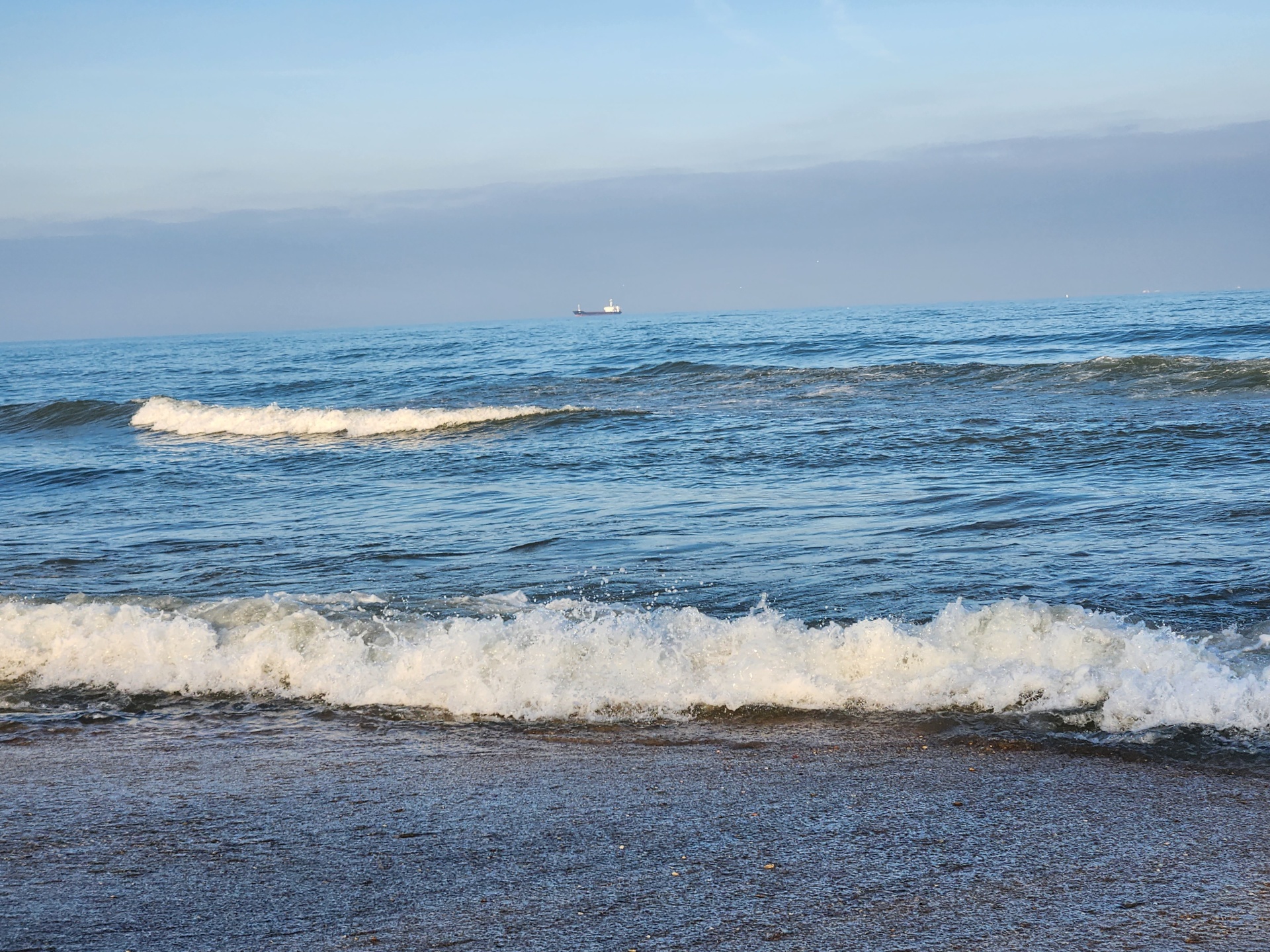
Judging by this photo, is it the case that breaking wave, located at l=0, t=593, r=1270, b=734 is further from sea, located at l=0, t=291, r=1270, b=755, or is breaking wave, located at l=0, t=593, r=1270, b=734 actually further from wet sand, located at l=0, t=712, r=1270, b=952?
wet sand, located at l=0, t=712, r=1270, b=952

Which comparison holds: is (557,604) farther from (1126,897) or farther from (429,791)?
(1126,897)

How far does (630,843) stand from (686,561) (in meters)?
4.32

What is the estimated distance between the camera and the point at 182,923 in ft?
9.64

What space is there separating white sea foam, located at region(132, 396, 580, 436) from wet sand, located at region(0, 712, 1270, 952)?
1437cm

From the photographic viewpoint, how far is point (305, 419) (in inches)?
784

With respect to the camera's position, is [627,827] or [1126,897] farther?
[627,827]

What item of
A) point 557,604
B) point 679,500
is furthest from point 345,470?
point 557,604

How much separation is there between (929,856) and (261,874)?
2108mm

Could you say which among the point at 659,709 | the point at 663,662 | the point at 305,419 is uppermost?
the point at 305,419

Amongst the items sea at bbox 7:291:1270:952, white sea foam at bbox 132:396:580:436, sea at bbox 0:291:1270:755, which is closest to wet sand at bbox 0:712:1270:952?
sea at bbox 7:291:1270:952

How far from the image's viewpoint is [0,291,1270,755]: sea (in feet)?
16.1

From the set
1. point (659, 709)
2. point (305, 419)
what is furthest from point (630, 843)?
point (305, 419)

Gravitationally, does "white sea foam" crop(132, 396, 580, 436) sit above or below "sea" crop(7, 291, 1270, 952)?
above

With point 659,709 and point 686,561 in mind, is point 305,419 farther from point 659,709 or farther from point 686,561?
point 659,709
